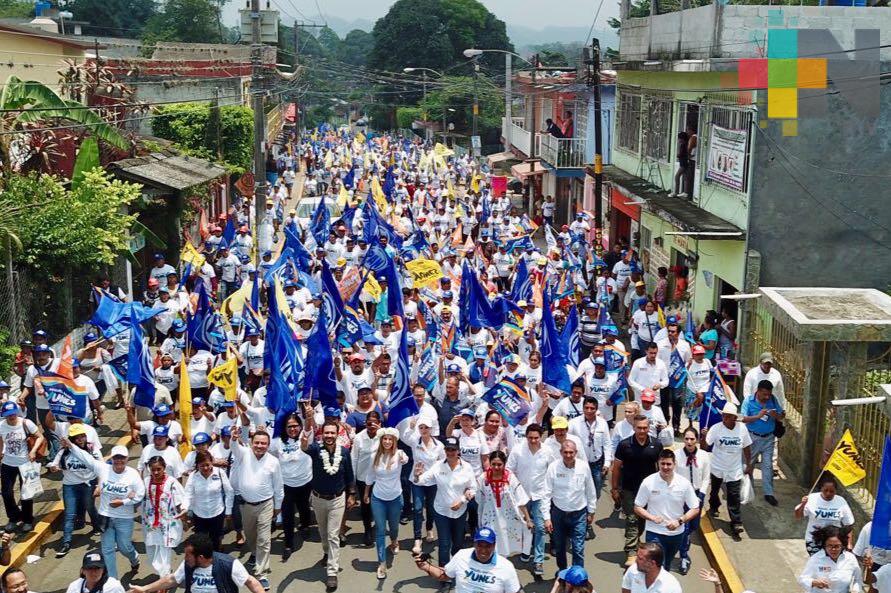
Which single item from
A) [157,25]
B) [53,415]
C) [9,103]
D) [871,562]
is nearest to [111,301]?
[53,415]

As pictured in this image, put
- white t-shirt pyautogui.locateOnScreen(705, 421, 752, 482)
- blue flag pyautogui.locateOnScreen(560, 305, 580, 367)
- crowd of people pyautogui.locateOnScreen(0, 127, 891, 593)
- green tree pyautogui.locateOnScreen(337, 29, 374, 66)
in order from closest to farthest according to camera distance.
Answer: crowd of people pyautogui.locateOnScreen(0, 127, 891, 593), white t-shirt pyautogui.locateOnScreen(705, 421, 752, 482), blue flag pyautogui.locateOnScreen(560, 305, 580, 367), green tree pyautogui.locateOnScreen(337, 29, 374, 66)

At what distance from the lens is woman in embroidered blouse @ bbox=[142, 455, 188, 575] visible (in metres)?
8.86

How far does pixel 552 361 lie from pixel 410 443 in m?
2.71

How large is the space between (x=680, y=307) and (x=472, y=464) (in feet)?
36.7

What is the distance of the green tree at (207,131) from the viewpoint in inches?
1169

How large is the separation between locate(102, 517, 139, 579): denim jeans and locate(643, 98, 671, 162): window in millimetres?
15537

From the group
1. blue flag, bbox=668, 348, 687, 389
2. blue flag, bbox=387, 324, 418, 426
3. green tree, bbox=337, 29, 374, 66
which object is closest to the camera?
blue flag, bbox=387, 324, 418, 426

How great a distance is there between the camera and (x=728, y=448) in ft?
34.2

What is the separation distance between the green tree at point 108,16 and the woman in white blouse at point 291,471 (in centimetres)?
7939

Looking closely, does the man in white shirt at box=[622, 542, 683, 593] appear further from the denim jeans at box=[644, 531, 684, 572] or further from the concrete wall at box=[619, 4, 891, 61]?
the concrete wall at box=[619, 4, 891, 61]

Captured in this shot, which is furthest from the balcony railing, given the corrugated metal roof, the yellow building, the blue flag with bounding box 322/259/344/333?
the blue flag with bounding box 322/259/344/333

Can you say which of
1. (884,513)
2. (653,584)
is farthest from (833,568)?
(653,584)

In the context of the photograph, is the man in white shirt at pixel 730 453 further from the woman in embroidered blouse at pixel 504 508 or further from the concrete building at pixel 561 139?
the concrete building at pixel 561 139

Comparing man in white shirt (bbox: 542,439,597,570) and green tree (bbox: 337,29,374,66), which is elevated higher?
green tree (bbox: 337,29,374,66)
